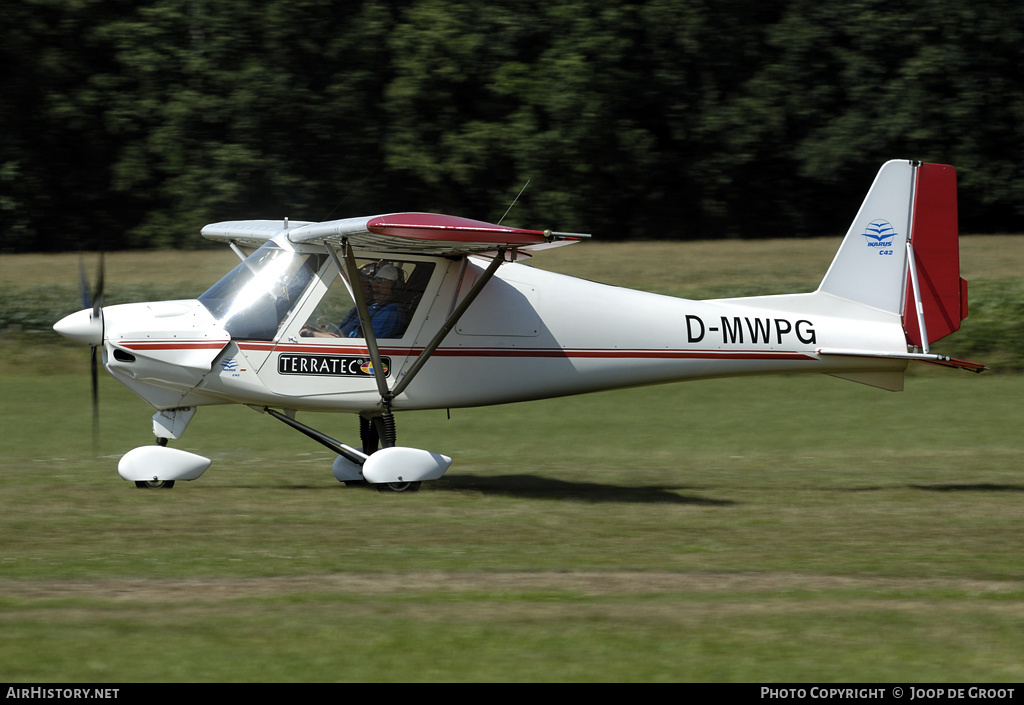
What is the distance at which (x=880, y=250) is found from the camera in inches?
449

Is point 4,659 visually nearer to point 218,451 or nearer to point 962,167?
point 218,451

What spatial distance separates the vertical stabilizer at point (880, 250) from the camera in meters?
11.3

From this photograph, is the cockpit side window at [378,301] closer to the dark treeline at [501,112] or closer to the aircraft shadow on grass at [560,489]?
the aircraft shadow on grass at [560,489]

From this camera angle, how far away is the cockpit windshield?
1025 cm

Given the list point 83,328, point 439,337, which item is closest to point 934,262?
point 439,337

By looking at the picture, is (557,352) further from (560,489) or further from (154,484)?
(154,484)

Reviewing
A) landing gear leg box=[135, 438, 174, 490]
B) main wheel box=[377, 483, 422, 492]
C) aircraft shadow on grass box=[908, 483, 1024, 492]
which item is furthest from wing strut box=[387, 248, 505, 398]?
aircraft shadow on grass box=[908, 483, 1024, 492]

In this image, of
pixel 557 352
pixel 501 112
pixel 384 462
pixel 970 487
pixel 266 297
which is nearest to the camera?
pixel 384 462

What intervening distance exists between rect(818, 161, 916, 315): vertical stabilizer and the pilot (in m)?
4.02

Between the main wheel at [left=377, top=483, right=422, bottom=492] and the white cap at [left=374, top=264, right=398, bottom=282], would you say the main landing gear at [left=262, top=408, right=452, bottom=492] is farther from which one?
the white cap at [left=374, top=264, right=398, bottom=282]

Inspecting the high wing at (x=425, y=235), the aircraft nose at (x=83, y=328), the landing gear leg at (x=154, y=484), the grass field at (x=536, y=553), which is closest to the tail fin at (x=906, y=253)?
the grass field at (x=536, y=553)

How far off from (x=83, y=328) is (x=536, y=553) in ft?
14.5

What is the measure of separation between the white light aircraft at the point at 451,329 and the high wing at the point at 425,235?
0.03m

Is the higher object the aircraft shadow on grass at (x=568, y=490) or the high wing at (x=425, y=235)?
the high wing at (x=425, y=235)
